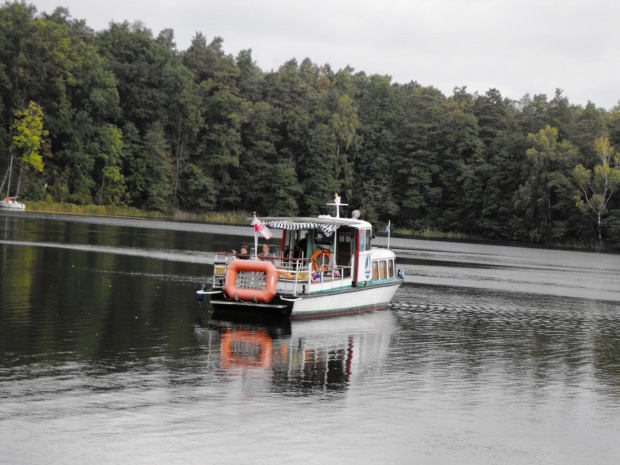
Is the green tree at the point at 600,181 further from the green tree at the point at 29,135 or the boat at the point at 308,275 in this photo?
the boat at the point at 308,275

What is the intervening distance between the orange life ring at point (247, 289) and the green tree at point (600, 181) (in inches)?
3403

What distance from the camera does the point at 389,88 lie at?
487 ft

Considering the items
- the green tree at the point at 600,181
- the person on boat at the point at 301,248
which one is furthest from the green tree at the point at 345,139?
the person on boat at the point at 301,248

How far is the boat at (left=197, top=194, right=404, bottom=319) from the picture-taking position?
90.0 feet

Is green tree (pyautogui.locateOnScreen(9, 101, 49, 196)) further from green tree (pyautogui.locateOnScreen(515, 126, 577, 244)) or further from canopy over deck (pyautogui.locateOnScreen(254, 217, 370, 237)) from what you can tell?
canopy over deck (pyautogui.locateOnScreen(254, 217, 370, 237))

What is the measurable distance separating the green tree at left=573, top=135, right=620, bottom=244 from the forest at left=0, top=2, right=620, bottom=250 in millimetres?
274

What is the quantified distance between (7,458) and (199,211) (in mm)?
120588

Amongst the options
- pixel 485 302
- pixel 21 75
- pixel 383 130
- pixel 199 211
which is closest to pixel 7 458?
pixel 485 302

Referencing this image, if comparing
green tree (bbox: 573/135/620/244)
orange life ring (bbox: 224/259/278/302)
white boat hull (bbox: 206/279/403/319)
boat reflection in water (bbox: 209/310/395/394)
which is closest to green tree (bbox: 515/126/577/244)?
green tree (bbox: 573/135/620/244)

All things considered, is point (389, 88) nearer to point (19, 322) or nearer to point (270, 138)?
point (270, 138)

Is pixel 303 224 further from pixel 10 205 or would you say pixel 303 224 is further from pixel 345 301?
pixel 10 205

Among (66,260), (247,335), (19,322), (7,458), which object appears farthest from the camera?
(66,260)

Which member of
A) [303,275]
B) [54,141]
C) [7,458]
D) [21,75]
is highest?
[21,75]

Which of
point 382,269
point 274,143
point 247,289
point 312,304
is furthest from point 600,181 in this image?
point 247,289
